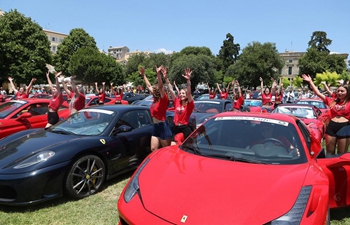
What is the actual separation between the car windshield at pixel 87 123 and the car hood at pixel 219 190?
2.16m

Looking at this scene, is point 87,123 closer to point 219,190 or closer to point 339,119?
point 219,190

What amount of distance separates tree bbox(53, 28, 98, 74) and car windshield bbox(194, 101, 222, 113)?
41520mm

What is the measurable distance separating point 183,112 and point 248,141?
2.21 meters

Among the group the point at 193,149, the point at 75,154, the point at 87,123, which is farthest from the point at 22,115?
the point at 193,149

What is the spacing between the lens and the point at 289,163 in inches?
109

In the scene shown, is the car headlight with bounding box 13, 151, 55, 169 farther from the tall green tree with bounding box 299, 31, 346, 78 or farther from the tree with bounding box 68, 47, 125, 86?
the tall green tree with bounding box 299, 31, 346, 78

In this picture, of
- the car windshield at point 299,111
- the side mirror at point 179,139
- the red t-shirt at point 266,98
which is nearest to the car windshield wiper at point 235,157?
the side mirror at point 179,139

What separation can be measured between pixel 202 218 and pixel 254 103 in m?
13.1

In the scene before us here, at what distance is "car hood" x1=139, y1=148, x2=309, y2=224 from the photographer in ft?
6.71

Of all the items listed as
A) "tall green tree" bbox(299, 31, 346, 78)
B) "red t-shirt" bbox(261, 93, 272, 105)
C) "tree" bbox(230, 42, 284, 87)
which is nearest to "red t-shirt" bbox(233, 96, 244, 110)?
"red t-shirt" bbox(261, 93, 272, 105)

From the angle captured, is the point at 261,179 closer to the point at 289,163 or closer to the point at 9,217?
the point at 289,163

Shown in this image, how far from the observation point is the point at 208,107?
933 cm

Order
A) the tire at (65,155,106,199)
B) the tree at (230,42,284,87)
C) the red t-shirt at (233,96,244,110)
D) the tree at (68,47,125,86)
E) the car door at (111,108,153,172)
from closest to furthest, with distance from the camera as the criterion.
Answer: the tire at (65,155,106,199), the car door at (111,108,153,172), the red t-shirt at (233,96,244,110), the tree at (68,47,125,86), the tree at (230,42,284,87)

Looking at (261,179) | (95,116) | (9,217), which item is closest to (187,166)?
(261,179)
